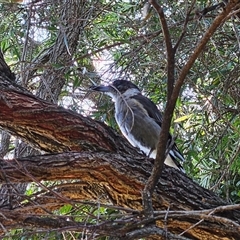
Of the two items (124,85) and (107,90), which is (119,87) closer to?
(124,85)

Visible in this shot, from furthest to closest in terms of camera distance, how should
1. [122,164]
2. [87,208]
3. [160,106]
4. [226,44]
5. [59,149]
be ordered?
[160,106] < [226,44] < [87,208] < [59,149] < [122,164]

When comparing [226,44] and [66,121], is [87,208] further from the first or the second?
[226,44]

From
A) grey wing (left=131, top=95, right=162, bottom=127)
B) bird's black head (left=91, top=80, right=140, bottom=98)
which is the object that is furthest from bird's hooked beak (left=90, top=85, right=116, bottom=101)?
grey wing (left=131, top=95, right=162, bottom=127)

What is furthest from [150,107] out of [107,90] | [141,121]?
[107,90]

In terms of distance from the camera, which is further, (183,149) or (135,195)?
(183,149)

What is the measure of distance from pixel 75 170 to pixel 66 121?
21cm

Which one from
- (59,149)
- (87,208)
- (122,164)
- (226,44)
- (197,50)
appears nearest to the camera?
(197,50)

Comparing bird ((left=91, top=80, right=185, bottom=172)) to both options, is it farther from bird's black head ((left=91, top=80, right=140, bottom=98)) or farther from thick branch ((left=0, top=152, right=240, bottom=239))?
thick branch ((left=0, top=152, right=240, bottom=239))

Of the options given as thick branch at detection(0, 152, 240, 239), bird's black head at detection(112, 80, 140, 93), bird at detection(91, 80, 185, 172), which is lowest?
thick branch at detection(0, 152, 240, 239)

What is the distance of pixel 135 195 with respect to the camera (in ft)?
6.69

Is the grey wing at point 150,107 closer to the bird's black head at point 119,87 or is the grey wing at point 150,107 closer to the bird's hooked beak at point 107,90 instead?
the bird's black head at point 119,87

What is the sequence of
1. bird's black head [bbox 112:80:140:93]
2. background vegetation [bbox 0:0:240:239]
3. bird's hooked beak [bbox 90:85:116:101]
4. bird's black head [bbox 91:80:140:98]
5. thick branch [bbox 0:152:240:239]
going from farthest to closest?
1. bird's black head [bbox 112:80:140:93]
2. bird's black head [bbox 91:80:140:98]
3. bird's hooked beak [bbox 90:85:116:101]
4. background vegetation [bbox 0:0:240:239]
5. thick branch [bbox 0:152:240:239]

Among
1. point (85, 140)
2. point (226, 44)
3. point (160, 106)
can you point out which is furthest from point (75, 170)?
point (160, 106)

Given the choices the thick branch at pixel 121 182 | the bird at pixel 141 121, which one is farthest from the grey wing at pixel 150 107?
the thick branch at pixel 121 182
